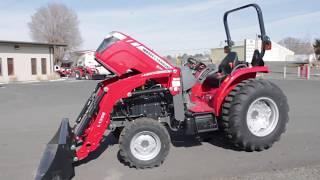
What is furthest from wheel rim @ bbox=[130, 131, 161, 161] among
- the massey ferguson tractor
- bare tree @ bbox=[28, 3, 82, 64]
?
bare tree @ bbox=[28, 3, 82, 64]

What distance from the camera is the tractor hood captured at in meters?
5.70

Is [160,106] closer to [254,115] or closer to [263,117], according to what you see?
[254,115]

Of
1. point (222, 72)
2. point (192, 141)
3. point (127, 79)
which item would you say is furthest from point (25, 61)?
point (127, 79)

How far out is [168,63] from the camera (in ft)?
19.7

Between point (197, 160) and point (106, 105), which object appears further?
point (197, 160)

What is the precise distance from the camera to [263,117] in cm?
649

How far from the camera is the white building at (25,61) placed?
34.8 m

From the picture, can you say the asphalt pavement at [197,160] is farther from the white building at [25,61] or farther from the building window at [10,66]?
the building window at [10,66]

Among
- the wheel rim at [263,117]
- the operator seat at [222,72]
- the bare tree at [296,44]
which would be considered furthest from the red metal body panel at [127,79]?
the bare tree at [296,44]

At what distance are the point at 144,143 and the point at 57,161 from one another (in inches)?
52.8

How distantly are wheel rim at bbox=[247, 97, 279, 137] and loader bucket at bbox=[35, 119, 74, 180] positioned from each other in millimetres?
2933

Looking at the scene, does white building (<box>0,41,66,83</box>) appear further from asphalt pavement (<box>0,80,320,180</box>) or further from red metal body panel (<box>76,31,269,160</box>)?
red metal body panel (<box>76,31,269,160</box>)

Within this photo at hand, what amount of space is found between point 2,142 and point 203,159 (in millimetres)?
4178

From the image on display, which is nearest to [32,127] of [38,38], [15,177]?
[15,177]
